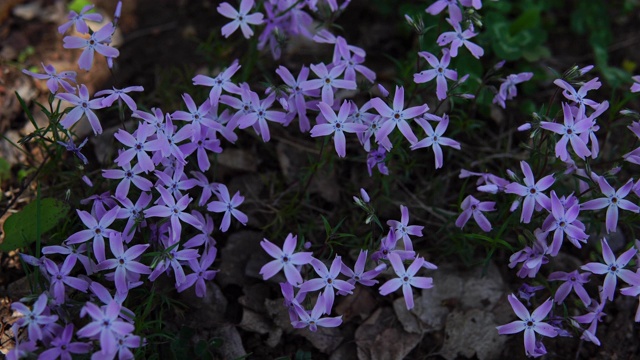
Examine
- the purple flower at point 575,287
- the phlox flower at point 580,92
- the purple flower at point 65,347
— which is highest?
the purple flower at point 65,347

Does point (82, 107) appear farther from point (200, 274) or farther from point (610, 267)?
point (610, 267)

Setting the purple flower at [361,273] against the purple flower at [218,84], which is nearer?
the purple flower at [361,273]

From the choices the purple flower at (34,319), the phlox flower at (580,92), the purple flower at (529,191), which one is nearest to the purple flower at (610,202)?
the purple flower at (529,191)

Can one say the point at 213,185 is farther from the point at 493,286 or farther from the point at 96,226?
the point at 493,286

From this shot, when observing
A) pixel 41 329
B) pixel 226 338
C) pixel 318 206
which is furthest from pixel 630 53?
→ pixel 41 329

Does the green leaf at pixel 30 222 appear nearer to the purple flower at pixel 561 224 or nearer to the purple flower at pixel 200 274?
the purple flower at pixel 200 274

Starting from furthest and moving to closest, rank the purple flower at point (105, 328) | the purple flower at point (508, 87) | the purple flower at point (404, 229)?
the purple flower at point (508, 87)
the purple flower at point (404, 229)
the purple flower at point (105, 328)

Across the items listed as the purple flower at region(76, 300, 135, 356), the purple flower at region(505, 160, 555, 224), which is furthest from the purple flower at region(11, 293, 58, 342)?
the purple flower at region(505, 160, 555, 224)
